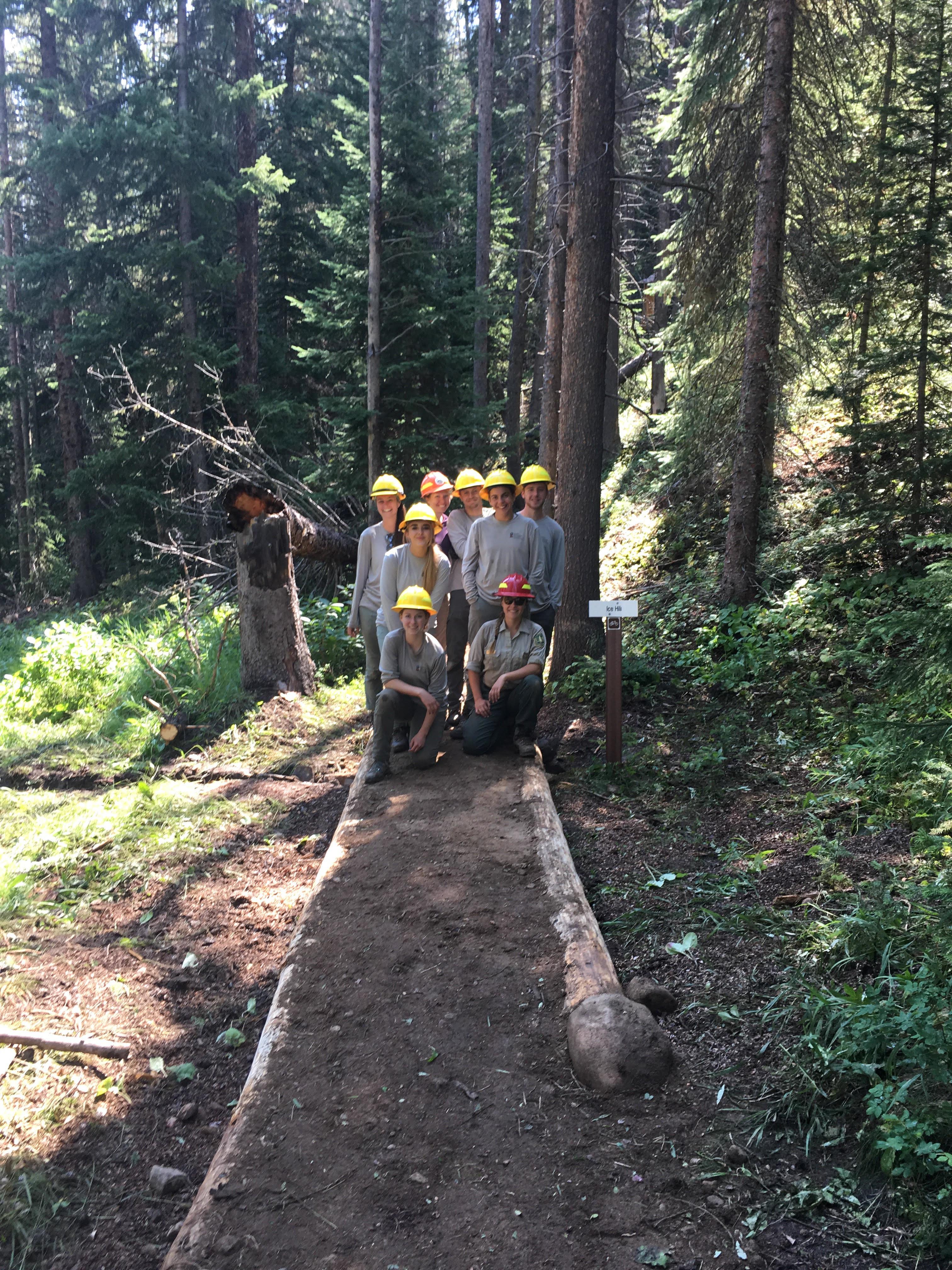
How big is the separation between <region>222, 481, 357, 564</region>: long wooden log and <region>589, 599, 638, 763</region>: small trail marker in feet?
14.2

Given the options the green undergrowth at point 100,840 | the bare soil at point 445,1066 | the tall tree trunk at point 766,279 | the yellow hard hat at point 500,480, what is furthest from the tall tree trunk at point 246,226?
the bare soil at point 445,1066

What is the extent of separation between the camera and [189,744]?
870 cm

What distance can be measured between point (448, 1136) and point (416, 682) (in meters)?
3.91

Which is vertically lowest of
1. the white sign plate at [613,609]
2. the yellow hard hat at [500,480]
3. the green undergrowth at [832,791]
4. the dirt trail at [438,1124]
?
the dirt trail at [438,1124]

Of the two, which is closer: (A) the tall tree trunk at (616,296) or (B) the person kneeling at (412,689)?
(B) the person kneeling at (412,689)

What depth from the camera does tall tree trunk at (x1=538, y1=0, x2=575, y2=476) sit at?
1124 cm

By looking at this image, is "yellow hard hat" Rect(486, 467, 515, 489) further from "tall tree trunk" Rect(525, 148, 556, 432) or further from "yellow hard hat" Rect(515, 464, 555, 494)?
"tall tree trunk" Rect(525, 148, 556, 432)

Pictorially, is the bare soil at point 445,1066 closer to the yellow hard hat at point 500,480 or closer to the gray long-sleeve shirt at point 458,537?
the gray long-sleeve shirt at point 458,537

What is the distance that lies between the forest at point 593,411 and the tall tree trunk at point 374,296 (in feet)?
0.25

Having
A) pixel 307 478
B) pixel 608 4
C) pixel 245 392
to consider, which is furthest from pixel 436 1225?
pixel 245 392

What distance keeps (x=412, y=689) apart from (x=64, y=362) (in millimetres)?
17885

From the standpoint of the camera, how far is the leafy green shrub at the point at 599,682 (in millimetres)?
8453

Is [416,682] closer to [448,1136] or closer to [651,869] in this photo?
[651,869]

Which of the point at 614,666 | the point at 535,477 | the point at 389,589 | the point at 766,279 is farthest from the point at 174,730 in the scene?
the point at 766,279
